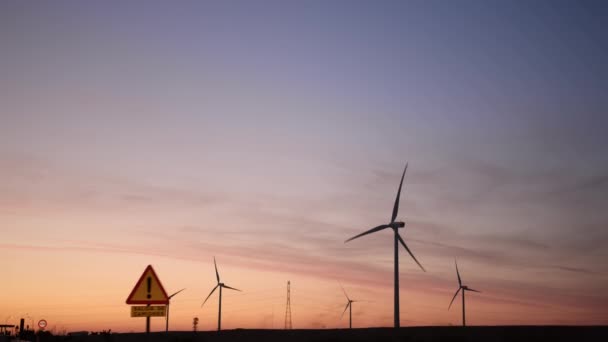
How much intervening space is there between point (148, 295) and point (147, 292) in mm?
100

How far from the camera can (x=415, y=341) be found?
70.5 m

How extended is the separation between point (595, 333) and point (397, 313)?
2794 cm

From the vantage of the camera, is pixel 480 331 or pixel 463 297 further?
pixel 463 297

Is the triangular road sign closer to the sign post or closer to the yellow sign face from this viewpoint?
the sign post

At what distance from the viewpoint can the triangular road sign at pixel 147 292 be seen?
73.6 feet

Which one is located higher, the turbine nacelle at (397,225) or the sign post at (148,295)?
the turbine nacelle at (397,225)

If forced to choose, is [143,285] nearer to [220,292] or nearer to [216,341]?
[216,341]

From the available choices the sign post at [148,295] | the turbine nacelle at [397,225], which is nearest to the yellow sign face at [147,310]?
the sign post at [148,295]

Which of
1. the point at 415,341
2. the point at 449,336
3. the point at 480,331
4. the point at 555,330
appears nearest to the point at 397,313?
the point at 415,341

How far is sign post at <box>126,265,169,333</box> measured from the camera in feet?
73.6

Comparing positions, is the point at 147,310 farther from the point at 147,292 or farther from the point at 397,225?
the point at 397,225

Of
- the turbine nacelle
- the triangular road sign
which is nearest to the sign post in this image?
the triangular road sign

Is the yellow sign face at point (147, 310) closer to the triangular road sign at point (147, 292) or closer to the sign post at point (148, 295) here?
the sign post at point (148, 295)

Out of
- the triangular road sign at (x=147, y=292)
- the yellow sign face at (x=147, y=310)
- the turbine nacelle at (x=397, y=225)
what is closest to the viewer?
the triangular road sign at (x=147, y=292)
